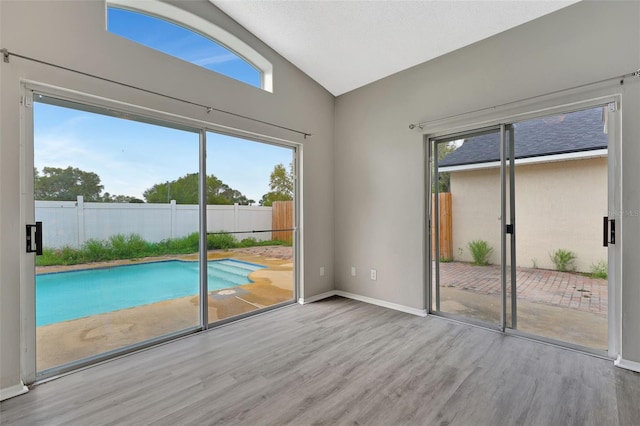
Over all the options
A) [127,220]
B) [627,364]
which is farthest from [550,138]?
[127,220]

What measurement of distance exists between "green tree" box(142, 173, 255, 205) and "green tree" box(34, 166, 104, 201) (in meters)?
0.39

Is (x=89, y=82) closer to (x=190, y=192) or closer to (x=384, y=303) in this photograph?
(x=190, y=192)

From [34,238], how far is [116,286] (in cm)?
72

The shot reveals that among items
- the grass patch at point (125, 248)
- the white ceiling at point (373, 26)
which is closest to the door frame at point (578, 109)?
the white ceiling at point (373, 26)

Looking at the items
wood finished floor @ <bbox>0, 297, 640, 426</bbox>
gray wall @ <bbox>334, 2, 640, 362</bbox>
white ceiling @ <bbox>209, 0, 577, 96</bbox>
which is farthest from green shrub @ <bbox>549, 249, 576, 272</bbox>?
white ceiling @ <bbox>209, 0, 577, 96</bbox>

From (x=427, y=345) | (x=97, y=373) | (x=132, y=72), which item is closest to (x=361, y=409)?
(x=427, y=345)

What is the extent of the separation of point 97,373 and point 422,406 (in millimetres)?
2443

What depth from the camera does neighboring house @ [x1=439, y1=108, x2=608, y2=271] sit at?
8.52 feet

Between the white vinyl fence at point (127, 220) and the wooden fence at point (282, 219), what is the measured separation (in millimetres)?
320

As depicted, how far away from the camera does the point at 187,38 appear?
9.92 ft

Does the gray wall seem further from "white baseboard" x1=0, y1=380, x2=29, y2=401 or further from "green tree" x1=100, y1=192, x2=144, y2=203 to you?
"white baseboard" x1=0, y1=380, x2=29, y2=401

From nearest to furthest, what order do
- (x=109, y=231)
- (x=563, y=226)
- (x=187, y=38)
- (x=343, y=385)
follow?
(x=343, y=385)
(x=109, y=231)
(x=563, y=226)
(x=187, y=38)

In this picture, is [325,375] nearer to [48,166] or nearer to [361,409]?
[361,409]

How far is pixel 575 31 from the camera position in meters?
2.52
